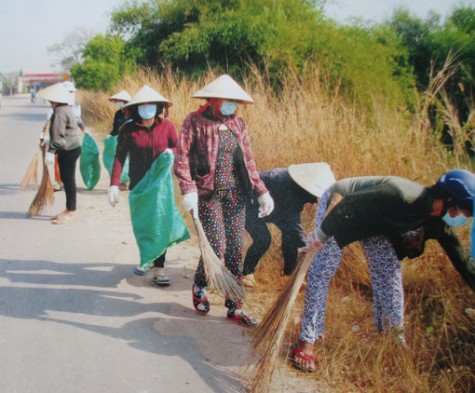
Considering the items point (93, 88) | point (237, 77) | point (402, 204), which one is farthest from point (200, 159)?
point (93, 88)

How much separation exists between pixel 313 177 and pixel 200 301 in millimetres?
1355

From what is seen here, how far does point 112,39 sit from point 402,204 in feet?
84.2

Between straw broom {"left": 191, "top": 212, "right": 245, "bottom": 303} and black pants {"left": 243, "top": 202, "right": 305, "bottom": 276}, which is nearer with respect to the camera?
straw broom {"left": 191, "top": 212, "right": 245, "bottom": 303}

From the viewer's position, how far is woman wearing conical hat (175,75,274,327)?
3486mm

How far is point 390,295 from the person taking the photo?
10.2ft

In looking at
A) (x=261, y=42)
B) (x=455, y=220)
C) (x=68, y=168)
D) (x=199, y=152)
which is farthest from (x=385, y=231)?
(x=261, y=42)

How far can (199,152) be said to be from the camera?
3.52 metres

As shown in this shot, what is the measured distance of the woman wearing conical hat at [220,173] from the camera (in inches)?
137

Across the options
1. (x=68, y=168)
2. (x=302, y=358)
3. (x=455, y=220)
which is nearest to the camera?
(x=455, y=220)

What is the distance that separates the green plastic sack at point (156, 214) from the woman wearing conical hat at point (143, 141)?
153mm

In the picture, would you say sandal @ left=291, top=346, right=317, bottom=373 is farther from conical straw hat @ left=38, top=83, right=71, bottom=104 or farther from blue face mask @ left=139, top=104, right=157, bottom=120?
conical straw hat @ left=38, top=83, right=71, bottom=104

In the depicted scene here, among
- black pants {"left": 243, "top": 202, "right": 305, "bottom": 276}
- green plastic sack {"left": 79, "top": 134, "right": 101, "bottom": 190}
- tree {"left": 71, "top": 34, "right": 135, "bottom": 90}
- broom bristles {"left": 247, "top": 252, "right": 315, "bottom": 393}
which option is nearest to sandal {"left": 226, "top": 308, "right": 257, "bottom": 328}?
broom bristles {"left": 247, "top": 252, "right": 315, "bottom": 393}

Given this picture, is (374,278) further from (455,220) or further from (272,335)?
(272,335)

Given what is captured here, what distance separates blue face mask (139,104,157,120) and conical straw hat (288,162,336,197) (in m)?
1.38
